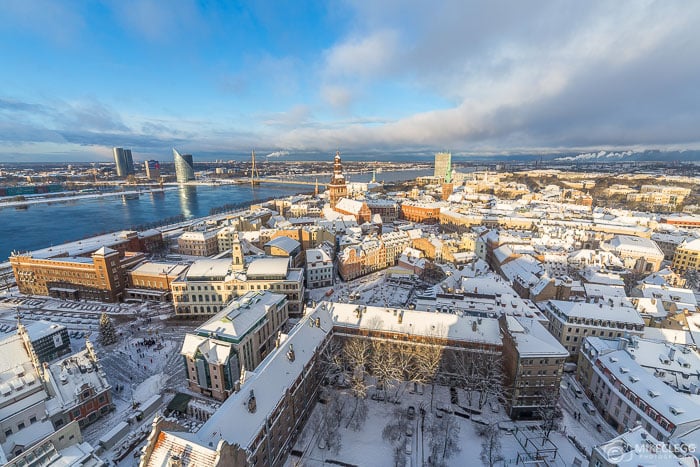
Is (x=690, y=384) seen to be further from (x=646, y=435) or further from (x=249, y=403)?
(x=249, y=403)

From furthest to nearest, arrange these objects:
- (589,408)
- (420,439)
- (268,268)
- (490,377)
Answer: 1. (268,268)
2. (589,408)
3. (490,377)
4. (420,439)

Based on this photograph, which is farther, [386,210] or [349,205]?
[386,210]

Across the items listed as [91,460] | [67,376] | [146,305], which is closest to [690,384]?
[91,460]

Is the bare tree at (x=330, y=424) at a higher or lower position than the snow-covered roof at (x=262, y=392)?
lower

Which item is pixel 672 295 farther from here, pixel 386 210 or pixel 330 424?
pixel 386 210

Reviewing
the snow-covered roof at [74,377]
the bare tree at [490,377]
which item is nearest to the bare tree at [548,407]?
the bare tree at [490,377]

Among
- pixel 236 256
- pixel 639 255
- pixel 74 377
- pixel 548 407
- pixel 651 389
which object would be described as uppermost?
pixel 236 256

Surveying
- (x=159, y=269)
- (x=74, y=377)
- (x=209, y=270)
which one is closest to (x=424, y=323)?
(x=209, y=270)

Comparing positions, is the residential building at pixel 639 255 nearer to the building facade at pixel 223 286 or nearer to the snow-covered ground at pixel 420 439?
the snow-covered ground at pixel 420 439
